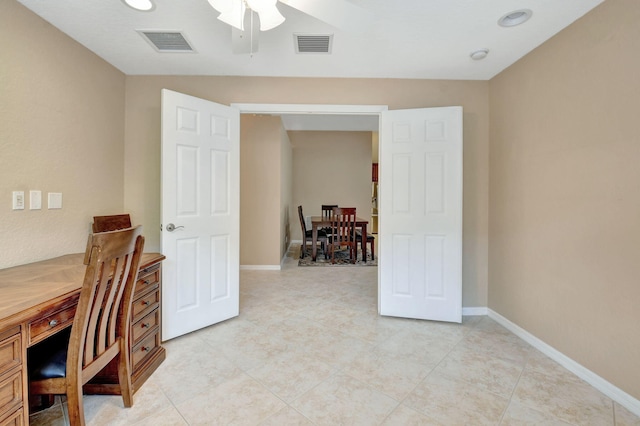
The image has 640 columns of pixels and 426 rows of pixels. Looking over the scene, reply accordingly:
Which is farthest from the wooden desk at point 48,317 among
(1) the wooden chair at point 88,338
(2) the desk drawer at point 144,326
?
(1) the wooden chair at point 88,338

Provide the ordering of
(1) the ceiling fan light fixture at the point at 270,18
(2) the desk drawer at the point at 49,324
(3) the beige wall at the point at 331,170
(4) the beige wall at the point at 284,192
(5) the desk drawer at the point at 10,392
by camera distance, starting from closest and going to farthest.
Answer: (5) the desk drawer at the point at 10,392
(2) the desk drawer at the point at 49,324
(1) the ceiling fan light fixture at the point at 270,18
(4) the beige wall at the point at 284,192
(3) the beige wall at the point at 331,170

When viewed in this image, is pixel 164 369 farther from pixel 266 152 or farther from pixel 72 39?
pixel 266 152

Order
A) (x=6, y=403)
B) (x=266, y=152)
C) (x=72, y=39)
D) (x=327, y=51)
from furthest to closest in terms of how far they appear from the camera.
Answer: (x=266, y=152) < (x=327, y=51) < (x=72, y=39) < (x=6, y=403)

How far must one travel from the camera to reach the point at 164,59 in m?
2.39

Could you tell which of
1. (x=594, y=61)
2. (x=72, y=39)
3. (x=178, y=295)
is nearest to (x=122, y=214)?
(x=178, y=295)

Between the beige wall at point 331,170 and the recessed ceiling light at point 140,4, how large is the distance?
18.3 feet

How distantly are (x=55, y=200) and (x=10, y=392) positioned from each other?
1.43 meters

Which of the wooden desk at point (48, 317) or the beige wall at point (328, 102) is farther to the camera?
the beige wall at point (328, 102)

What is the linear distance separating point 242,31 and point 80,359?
5.85 feet

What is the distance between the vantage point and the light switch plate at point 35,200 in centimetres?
175

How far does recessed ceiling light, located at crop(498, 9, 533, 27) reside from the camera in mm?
1771

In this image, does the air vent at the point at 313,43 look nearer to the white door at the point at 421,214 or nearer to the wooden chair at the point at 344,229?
the white door at the point at 421,214

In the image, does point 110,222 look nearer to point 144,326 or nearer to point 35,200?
point 35,200

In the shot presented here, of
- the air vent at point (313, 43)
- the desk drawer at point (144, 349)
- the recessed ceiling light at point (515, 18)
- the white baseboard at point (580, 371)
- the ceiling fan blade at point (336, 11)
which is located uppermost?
the air vent at point (313, 43)
